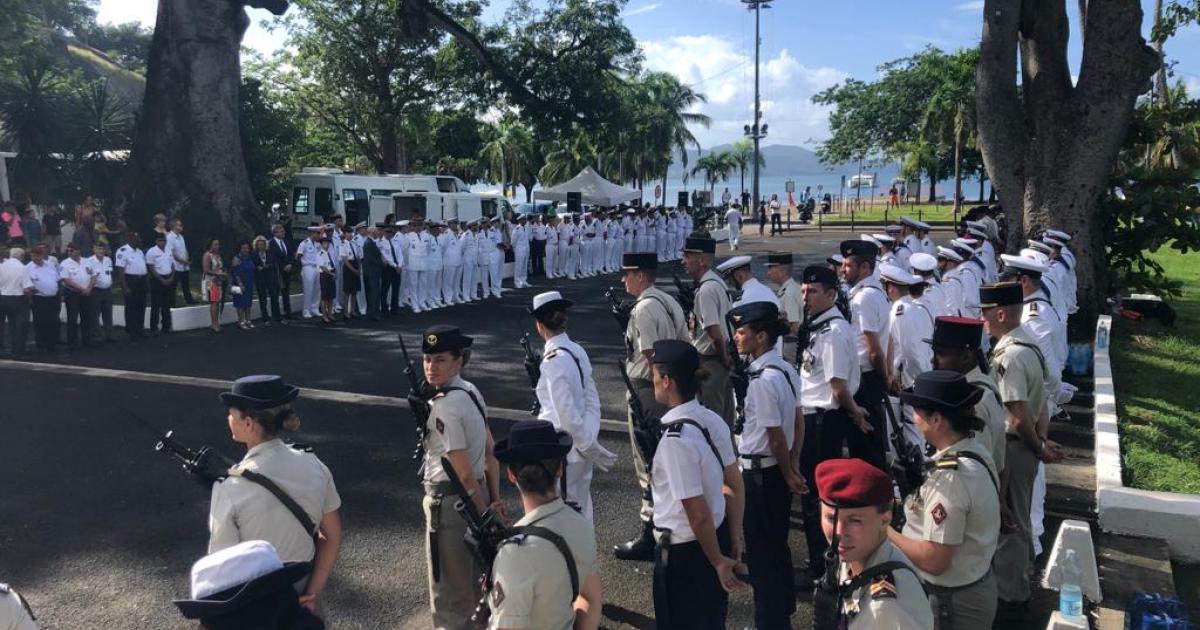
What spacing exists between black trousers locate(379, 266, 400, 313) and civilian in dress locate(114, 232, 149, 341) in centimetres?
434

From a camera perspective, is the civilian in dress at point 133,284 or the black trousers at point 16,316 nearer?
the black trousers at point 16,316

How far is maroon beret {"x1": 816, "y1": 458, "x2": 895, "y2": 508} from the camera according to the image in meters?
2.62

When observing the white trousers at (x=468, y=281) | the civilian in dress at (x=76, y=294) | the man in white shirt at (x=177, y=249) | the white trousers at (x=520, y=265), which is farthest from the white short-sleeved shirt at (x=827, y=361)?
the white trousers at (x=520, y=265)

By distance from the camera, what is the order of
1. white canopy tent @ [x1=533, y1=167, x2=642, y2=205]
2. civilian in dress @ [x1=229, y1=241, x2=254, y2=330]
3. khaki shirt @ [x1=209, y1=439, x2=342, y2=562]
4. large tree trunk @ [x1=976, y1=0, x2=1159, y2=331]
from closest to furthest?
khaki shirt @ [x1=209, y1=439, x2=342, y2=562] → large tree trunk @ [x1=976, y1=0, x2=1159, y2=331] → civilian in dress @ [x1=229, y1=241, x2=254, y2=330] → white canopy tent @ [x1=533, y1=167, x2=642, y2=205]

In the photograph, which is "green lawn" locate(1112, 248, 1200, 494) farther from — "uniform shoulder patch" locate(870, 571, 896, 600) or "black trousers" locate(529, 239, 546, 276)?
"black trousers" locate(529, 239, 546, 276)

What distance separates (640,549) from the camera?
5785 mm

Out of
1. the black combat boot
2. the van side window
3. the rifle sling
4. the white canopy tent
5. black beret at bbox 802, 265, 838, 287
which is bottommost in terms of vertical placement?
the black combat boot

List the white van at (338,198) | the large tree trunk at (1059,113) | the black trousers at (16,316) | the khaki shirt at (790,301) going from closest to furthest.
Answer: the khaki shirt at (790,301)
the large tree trunk at (1059,113)
the black trousers at (16,316)
the white van at (338,198)

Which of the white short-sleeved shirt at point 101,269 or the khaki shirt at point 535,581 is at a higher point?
the white short-sleeved shirt at point 101,269

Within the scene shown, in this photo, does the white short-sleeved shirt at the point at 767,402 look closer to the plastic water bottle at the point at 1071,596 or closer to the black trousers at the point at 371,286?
the plastic water bottle at the point at 1071,596

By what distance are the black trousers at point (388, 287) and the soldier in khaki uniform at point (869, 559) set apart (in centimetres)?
1497

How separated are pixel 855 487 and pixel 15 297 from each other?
13.6 metres

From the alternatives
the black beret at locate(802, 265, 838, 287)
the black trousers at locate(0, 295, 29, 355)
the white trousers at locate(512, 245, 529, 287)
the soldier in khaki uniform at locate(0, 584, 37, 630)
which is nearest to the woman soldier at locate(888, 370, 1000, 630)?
the black beret at locate(802, 265, 838, 287)

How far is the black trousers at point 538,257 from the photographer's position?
23.8 m
